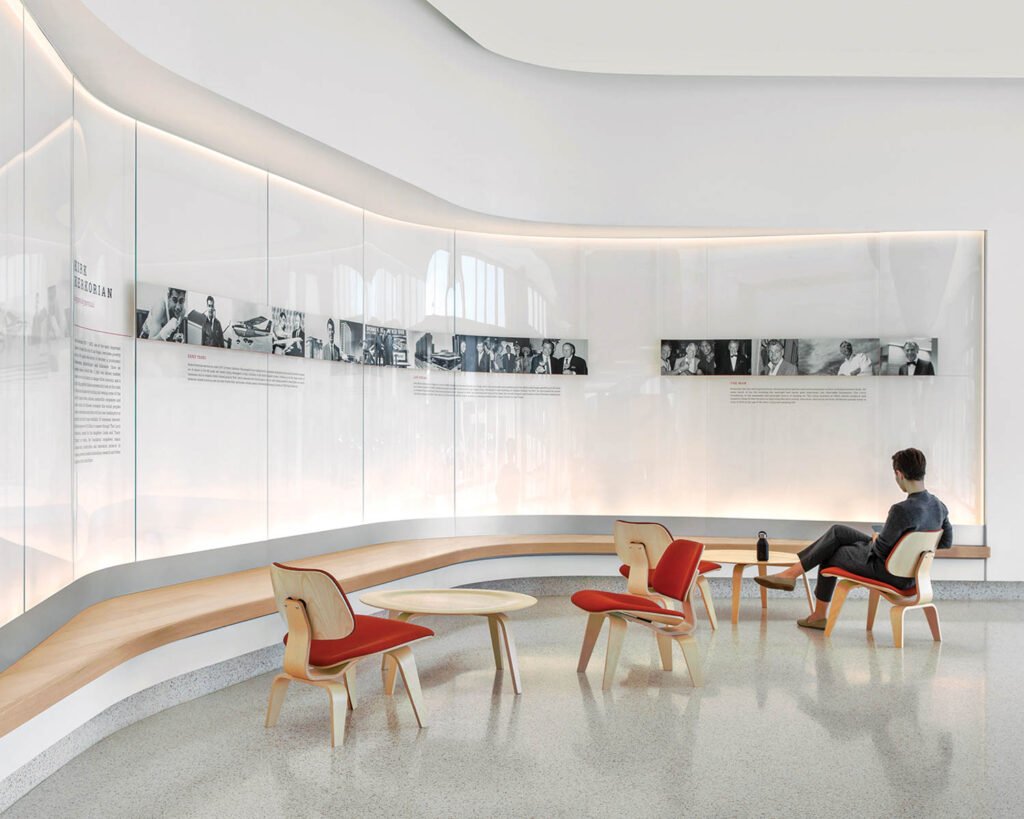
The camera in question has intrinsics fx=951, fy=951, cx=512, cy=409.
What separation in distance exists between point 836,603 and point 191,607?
15.5ft

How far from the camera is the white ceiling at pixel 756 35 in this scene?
27.3ft

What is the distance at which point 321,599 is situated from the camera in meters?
4.63

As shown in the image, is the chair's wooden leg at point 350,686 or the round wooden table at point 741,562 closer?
the chair's wooden leg at point 350,686

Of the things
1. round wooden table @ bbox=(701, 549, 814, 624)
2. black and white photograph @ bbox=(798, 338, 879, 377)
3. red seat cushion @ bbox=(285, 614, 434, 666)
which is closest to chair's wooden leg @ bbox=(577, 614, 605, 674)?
red seat cushion @ bbox=(285, 614, 434, 666)

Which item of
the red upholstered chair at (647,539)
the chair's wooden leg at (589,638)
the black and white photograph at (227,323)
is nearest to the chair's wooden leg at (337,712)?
the chair's wooden leg at (589,638)

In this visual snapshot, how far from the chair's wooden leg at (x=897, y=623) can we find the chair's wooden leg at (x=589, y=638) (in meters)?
2.40

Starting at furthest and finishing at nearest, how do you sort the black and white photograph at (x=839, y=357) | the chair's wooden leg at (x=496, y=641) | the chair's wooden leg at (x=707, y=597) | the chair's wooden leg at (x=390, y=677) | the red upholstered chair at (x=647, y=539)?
the black and white photograph at (x=839, y=357) → the chair's wooden leg at (x=707, y=597) → the red upholstered chair at (x=647, y=539) → the chair's wooden leg at (x=496, y=641) → the chair's wooden leg at (x=390, y=677)

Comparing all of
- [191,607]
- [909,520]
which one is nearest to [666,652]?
[909,520]

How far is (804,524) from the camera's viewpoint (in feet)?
31.7

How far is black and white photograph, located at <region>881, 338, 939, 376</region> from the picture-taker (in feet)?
31.9

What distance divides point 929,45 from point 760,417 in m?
3.90

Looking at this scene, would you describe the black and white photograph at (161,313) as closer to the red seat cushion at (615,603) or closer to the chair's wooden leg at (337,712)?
the chair's wooden leg at (337,712)

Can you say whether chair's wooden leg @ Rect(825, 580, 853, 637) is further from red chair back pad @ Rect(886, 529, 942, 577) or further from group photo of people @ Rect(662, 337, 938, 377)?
group photo of people @ Rect(662, 337, 938, 377)

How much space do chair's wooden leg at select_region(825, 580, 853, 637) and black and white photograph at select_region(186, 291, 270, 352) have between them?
4.84m
